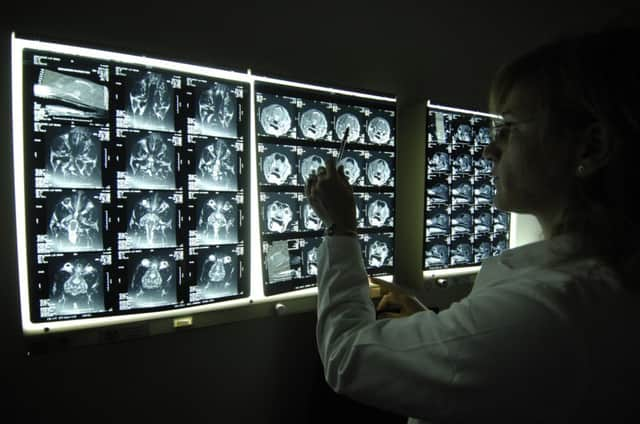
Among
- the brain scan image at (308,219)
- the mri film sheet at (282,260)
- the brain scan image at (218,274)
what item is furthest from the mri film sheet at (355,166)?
the brain scan image at (218,274)

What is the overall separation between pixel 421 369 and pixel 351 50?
142 cm

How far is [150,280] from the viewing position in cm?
121

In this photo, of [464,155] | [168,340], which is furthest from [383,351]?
[464,155]

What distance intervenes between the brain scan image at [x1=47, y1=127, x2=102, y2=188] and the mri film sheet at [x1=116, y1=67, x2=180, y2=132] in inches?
3.7

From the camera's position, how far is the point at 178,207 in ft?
4.08

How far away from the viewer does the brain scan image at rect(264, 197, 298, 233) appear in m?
1.41

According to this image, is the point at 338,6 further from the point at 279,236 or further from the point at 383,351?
the point at 383,351

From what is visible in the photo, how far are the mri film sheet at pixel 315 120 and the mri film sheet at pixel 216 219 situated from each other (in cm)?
36

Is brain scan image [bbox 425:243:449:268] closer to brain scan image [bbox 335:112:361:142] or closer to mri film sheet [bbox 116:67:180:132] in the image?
brain scan image [bbox 335:112:361:142]

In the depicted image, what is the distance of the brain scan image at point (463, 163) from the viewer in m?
1.99

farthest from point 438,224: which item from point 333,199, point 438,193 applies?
point 333,199

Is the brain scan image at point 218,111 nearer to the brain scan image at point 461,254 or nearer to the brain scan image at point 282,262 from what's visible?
the brain scan image at point 282,262

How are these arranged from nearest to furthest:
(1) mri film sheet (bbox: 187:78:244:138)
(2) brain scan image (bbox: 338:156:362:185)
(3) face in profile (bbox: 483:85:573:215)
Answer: (3) face in profile (bbox: 483:85:573:215)
(1) mri film sheet (bbox: 187:78:244:138)
(2) brain scan image (bbox: 338:156:362:185)

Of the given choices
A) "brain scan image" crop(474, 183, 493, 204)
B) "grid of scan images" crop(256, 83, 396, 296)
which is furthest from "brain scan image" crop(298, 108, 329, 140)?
"brain scan image" crop(474, 183, 493, 204)
